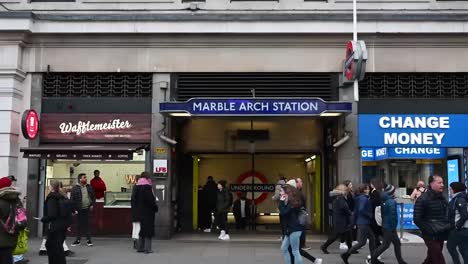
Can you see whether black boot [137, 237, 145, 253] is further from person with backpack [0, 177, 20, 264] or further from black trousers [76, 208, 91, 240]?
person with backpack [0, 177, 20, 264]

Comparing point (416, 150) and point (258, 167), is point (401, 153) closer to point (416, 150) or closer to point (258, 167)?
point (416, 150)

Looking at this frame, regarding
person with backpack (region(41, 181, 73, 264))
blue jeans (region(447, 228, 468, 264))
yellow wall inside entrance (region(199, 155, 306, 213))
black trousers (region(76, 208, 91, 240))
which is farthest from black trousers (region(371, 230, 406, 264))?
yellow wall inside entrance (region(199, 155, 306, 213))

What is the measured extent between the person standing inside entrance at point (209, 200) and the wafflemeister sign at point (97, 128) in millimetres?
3259

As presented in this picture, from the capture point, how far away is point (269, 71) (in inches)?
609

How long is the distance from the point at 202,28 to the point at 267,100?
2870 mm

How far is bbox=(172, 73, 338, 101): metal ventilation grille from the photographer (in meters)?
15.6

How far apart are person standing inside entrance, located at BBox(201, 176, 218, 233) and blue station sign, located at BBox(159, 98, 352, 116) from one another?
4031 mm

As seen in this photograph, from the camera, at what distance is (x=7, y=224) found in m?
7.96

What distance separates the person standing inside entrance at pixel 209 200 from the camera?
691 inches

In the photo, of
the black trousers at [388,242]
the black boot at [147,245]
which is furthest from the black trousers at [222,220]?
the black trousers at [388,242]

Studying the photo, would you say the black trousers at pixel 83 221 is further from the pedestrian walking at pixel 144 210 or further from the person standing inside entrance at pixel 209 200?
the person standing inside entrance at pixel 209 200

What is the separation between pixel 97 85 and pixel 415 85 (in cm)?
894

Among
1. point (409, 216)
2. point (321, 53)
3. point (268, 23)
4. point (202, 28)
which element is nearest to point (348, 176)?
point (409, 216)

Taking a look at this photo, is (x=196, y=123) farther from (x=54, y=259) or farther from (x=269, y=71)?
(x=54, y=259)
